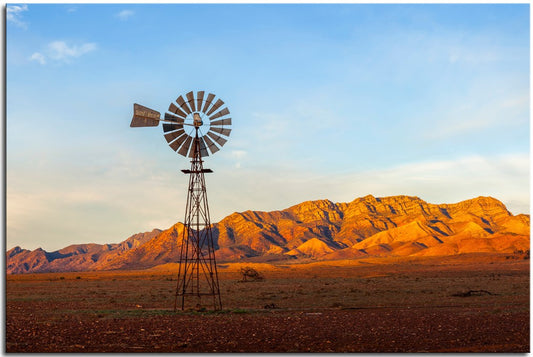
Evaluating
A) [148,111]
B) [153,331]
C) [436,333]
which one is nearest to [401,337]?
[436,333]

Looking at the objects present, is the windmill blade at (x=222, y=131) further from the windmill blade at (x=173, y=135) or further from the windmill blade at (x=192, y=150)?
the windmill blade at (x=173, y=135)

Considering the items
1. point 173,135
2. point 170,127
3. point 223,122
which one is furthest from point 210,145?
point 170,127

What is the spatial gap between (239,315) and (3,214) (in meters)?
13.2

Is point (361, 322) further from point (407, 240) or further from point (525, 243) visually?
point (407, 240)

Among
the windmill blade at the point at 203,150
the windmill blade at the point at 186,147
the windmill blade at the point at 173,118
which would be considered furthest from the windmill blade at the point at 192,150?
the windmill blade at the point at 173,118

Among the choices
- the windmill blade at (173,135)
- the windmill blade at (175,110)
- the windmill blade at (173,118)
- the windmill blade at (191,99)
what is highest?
the windmill blade at (191,99)

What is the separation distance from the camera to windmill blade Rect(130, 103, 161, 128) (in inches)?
968

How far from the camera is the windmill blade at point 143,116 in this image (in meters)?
24.6

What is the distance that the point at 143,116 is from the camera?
81.1 feet

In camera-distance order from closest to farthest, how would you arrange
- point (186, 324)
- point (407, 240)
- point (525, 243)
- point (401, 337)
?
1. point (401, 337)
2. point (186, 324)
3. point (525, 243)
4. point (407, 240)

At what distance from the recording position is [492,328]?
1783 centimetres

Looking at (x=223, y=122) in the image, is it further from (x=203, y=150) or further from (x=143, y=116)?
(x=143, y=116)

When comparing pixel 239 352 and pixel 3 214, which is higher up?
pixel 3 214

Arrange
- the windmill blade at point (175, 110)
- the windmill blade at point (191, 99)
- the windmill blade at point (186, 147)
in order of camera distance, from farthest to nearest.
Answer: the windmill blade at point (186, 147), the windmill blade at point (175, 110), the windmill blade at point (191, 99)
